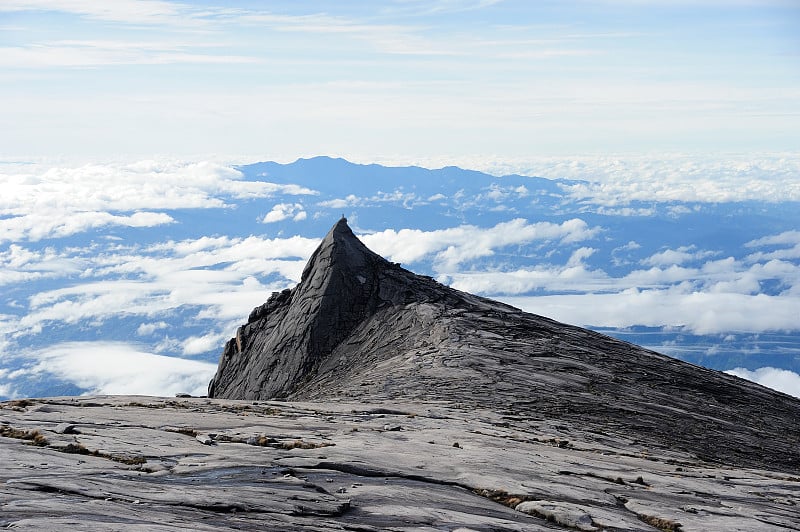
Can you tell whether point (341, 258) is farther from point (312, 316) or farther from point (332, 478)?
point (332, 478)

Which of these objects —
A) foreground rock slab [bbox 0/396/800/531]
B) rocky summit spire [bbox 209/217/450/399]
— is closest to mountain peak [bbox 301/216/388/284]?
rocky summit spire [bbox 209/217/450/399]

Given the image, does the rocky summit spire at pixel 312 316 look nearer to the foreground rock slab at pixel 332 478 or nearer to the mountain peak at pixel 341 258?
the mountain peak at pixel 341 258

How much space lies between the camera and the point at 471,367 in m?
51.8

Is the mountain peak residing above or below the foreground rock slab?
above

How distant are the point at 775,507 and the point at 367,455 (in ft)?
43.3

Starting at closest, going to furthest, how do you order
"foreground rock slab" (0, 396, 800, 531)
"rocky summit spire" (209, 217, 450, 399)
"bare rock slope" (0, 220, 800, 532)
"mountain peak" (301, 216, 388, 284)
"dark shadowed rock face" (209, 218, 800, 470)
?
"foreground rock slab" (0, 396, 800, 531), "bare rock slope" (0, 220, 800, 532), "dark shadowed rock face" (209, 218, 800, 470), "rocky summit spire" (209, 217, 450, 399), "mountain peak" (301, 216, 388, 284)

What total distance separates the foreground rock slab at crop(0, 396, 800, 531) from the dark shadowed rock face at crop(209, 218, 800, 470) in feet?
30.0

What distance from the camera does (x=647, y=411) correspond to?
157ft

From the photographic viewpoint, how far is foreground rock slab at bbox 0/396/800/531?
18.1 metres

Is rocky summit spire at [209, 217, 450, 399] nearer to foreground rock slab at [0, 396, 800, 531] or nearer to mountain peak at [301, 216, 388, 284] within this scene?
mountain peak at [301, 216, 388, 284]

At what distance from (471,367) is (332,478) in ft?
99.0

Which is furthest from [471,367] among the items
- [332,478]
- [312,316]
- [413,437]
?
[332,478]

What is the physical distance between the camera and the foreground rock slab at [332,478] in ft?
59.3

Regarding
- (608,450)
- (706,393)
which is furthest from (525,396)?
(706,393)
